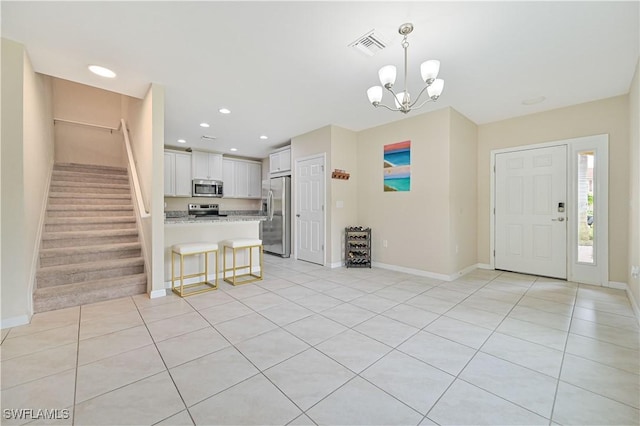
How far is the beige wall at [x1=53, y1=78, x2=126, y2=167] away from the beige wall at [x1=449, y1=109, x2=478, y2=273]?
261 inches

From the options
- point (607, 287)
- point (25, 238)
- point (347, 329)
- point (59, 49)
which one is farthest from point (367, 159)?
→ point (25, 238)

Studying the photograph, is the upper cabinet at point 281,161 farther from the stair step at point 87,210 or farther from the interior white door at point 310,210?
the stair step at point 87,210

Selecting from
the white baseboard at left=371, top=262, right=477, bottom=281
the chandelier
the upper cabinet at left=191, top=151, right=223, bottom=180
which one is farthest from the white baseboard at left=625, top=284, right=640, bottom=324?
the upper cabinet at left=191, top=151, right=223, bottom=180

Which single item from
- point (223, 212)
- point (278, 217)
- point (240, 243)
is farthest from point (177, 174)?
point (240, 243)

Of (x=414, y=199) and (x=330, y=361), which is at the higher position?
(x=414, y=199)

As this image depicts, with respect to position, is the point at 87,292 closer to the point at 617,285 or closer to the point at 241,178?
the point at 241,178

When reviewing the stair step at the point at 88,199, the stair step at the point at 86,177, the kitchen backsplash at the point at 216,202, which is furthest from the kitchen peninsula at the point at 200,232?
the kitchen backsplash at the point at 216,202

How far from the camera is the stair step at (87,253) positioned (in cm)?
316

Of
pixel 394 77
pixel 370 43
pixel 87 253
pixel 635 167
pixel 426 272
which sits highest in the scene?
pixel 370 43

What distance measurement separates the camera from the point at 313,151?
16.5 ft

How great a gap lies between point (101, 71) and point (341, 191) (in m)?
3.60

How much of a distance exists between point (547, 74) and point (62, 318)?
219 inches

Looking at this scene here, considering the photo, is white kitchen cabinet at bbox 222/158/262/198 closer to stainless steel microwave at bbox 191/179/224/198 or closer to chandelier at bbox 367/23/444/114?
stainless steel microwave at bbox 191/179/224/198

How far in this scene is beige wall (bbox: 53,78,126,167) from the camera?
5.18m
